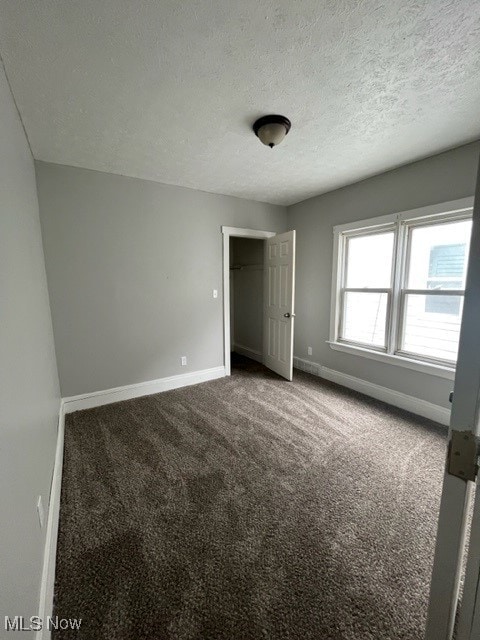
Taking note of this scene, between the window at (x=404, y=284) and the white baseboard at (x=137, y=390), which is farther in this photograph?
the white baseboard at (x=137, y=390)

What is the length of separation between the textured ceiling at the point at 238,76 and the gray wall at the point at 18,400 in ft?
1.12

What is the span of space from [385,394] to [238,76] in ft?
10.5

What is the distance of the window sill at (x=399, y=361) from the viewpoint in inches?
99.9

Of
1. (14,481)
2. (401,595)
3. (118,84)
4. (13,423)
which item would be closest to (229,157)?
(118,84)

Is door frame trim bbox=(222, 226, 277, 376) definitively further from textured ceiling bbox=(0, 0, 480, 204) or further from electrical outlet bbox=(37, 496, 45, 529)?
electrical outlet bbox=(37, 496, 45, 529)

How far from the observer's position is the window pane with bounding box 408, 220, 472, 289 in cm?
244

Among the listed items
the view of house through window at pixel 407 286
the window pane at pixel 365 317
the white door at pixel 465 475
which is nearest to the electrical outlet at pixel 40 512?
the white door at pixel 465 475

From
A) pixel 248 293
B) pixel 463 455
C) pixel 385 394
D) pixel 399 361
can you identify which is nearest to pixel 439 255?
pixel 399 361

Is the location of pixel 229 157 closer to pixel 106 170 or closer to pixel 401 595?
pixel 106 170

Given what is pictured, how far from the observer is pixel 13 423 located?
3.34 feet

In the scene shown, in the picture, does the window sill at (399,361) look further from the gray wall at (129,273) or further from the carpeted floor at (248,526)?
the gray wall at (129,273)

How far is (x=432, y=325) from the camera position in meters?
2.69

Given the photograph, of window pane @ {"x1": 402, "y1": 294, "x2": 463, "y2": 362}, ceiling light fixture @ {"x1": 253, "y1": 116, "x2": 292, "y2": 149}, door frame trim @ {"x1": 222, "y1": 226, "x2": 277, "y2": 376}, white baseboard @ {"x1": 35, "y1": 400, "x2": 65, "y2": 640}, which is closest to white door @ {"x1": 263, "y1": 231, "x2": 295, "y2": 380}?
door frame trim @ {"x1": 222, "y1": 226, "x2": 277, "y2": 376}

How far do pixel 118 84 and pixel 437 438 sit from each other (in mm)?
3579
